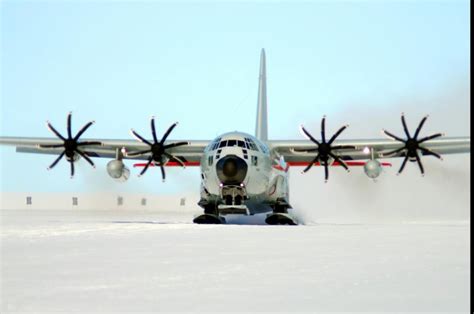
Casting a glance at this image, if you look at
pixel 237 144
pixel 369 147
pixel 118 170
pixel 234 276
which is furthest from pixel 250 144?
pixel 234 276

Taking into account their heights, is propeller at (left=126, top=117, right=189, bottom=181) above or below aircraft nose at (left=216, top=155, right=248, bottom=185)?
above

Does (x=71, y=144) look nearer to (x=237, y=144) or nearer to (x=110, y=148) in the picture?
(x=110, y=148)

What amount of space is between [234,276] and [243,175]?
58.0ft

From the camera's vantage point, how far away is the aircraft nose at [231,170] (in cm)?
2627

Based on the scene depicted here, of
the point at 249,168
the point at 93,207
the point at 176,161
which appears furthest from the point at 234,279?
the point at 93,207

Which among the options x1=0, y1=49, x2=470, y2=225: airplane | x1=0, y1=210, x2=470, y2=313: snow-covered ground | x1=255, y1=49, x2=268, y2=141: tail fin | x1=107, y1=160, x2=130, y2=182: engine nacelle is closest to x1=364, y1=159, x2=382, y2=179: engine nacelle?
x1=0, y1=49, x2=470, y2=225: airplane

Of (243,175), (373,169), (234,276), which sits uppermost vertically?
(373,169)

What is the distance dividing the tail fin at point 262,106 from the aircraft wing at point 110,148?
497 cm

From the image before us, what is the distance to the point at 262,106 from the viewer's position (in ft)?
132

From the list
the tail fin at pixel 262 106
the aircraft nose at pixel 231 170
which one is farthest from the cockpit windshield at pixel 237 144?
the tail fin at pixel 262 106

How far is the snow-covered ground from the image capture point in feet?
22.6

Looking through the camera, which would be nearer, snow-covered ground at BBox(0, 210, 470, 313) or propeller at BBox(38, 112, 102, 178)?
snow-covered ground at BBox(0, 210, 470, 313)

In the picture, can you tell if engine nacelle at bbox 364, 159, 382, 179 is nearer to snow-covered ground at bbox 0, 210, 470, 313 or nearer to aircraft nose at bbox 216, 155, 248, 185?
aircraft nose at bbox 216, 155, 248, 185

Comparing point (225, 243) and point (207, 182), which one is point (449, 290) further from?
point (207, 182)
